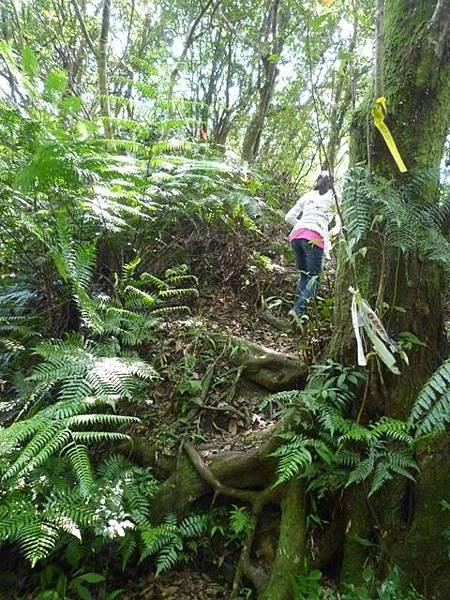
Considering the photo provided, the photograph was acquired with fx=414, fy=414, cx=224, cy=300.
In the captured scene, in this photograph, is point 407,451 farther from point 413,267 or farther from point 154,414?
point 154,414

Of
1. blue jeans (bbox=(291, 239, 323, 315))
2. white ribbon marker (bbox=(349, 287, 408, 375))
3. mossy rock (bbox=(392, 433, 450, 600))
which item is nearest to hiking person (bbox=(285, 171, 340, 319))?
blue jeans (bbox=(291, 239, 323, 315))

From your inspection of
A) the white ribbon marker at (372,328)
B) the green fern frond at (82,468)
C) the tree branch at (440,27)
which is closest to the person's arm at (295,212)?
the tree branch at (440,27)

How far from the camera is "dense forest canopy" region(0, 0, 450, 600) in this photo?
2344 millimetres

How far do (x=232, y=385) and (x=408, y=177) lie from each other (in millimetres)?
2104

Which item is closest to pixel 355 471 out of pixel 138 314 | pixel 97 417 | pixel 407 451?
pixel 407 451

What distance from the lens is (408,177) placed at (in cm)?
270

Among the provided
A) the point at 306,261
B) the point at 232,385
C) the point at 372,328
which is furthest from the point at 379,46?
the point at 232,385

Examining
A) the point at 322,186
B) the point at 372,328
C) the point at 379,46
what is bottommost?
the point at 372,328

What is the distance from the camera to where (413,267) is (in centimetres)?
271

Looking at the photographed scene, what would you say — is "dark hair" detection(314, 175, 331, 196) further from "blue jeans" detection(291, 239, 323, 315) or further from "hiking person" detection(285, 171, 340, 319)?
"blue jeans" detection(291, 239, 323, 315)

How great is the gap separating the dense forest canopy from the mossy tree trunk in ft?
0.04

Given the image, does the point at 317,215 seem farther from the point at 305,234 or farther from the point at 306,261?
the point at 306,261

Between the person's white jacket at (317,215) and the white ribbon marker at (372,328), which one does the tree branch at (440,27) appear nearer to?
the person's white jacket at (317,215)

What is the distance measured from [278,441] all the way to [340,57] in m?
2.36
